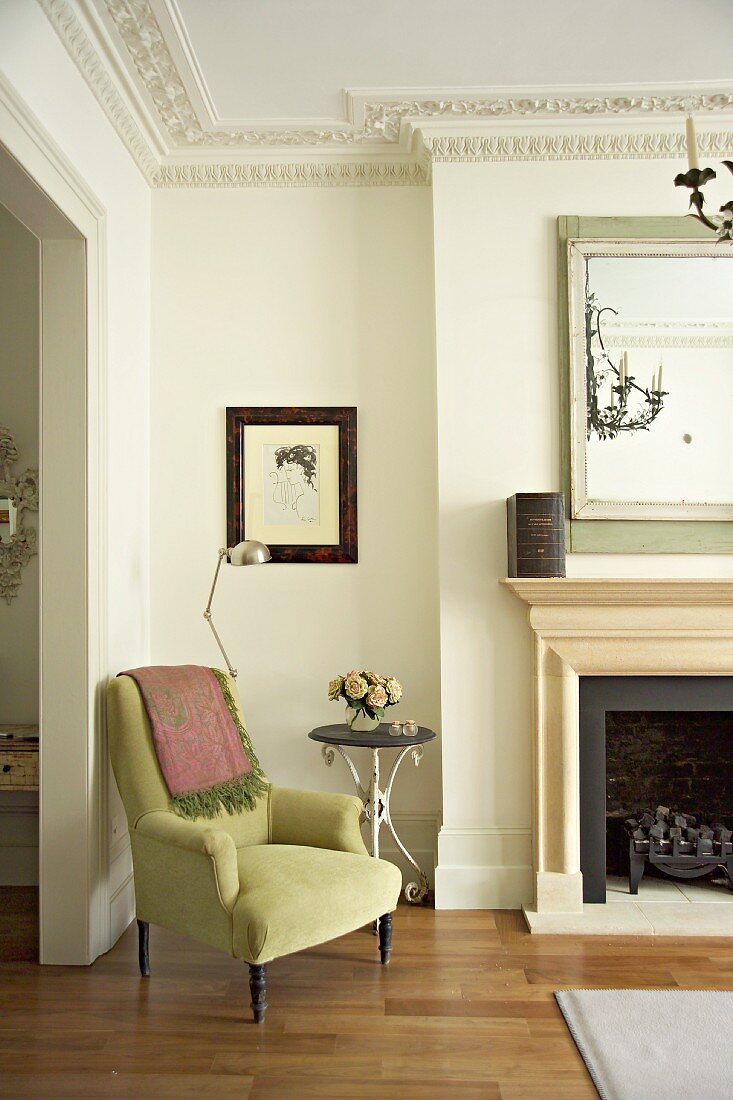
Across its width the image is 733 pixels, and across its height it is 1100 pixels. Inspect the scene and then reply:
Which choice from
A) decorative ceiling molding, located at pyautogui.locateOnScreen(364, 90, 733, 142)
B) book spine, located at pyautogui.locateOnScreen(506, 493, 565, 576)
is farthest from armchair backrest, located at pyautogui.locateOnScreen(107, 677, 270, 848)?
decorative ceiling molding, located at pyautogui.locateOnScreen(364, 90, 733, 142)

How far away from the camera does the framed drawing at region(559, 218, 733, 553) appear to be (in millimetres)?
3846

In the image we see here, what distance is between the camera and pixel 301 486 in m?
4.16

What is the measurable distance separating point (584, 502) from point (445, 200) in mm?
1453

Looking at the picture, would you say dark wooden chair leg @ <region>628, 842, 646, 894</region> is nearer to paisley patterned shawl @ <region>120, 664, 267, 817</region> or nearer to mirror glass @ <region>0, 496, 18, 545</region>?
paisley patterned shawl @ <region>120, 664, 267, 817</region>

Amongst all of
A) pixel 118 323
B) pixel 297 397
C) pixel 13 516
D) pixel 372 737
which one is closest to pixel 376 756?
pixel 372 737

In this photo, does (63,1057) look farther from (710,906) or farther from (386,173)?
(386,173)

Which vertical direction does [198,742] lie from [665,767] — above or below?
above

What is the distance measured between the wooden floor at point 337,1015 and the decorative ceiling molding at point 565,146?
3236 millimetres

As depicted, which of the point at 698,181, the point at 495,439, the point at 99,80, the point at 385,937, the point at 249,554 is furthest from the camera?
the point at 495,439

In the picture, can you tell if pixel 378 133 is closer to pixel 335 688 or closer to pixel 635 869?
pixel 335 688

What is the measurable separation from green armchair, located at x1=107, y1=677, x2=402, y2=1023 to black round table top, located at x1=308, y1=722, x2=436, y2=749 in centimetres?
23

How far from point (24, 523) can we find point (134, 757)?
140 cm

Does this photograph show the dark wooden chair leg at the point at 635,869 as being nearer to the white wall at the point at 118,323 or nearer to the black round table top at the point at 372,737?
the black round table top at the point at 372,737

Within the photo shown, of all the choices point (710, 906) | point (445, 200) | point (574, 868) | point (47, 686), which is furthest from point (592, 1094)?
point (445, 200)
